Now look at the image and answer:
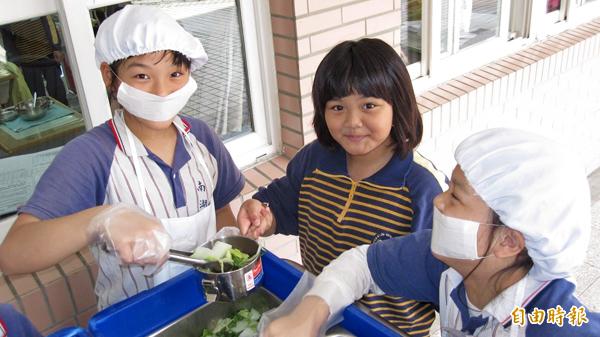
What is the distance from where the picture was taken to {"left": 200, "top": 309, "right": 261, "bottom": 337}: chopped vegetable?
1306mm

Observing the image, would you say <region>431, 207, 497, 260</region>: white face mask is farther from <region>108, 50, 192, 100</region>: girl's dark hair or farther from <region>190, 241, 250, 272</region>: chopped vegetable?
<region>108, 50, 192, 100</region>: girl's dark hair

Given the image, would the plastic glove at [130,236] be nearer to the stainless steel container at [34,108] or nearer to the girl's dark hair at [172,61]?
the girl's dark hair at [172,61]

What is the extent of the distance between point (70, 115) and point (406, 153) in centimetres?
Result: 116

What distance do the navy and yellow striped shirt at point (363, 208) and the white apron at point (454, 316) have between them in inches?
5.7

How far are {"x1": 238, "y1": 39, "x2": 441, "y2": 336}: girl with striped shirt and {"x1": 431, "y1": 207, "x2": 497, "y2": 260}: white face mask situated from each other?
0.21 meters

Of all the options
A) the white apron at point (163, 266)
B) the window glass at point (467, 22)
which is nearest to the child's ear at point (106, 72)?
the white apron at point (163, 266)

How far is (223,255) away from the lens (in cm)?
129

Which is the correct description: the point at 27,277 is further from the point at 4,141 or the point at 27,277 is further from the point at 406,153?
the point at 406,153

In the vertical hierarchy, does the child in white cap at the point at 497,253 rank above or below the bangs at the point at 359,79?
below

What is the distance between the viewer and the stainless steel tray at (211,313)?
1313mm

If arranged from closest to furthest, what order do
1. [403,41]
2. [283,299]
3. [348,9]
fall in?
[283,299], [348,9], [403,41]

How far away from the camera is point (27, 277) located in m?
1.80

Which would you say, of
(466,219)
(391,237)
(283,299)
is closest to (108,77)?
(283,299)

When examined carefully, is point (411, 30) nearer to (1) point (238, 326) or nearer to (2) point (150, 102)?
(2) point (150, 102)
